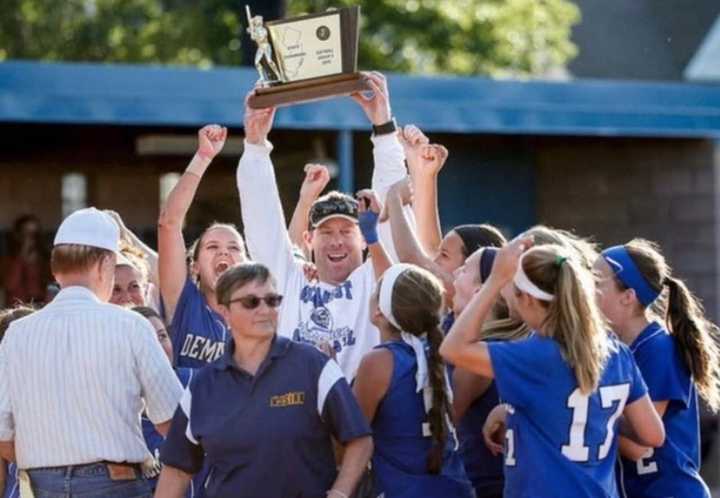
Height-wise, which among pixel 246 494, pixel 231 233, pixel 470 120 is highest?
pixel 470 120

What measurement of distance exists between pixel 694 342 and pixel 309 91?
183 centimetres

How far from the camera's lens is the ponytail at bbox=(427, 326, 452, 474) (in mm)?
5918

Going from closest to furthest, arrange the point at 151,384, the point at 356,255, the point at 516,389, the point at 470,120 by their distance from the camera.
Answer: the point at 516,389
the point at 151,384
the point at 356,255
the point at 470,120

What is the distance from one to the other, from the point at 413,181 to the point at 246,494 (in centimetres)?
217

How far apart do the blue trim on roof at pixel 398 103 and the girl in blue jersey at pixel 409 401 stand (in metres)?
6.88

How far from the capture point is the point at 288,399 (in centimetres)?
570

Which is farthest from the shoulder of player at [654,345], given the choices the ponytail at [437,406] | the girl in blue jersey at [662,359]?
the ponytail at [437,406]

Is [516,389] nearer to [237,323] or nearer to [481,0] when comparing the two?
[237,323]

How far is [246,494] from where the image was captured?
5.67 metres

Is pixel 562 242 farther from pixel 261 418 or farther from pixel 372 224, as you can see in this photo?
pixel 261 418

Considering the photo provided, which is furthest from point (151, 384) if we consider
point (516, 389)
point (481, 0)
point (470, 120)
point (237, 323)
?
point (481, 0)

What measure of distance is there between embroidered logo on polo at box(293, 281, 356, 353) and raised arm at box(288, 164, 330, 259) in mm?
822

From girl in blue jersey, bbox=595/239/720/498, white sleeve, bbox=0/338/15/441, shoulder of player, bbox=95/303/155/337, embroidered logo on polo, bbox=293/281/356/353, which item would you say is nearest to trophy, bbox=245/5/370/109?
embroidered logo on polo, bbox=293/281/356/353

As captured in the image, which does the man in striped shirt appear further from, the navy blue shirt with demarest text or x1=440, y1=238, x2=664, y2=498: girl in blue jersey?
x1=440, y1=238, x2=664, y2=498: girl in blue jersey
